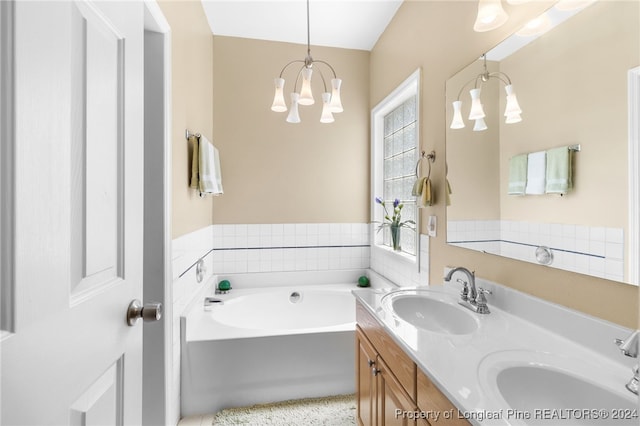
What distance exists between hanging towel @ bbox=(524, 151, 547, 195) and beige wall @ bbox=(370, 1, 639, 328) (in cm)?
30

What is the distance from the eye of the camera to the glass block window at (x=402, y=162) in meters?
2.47

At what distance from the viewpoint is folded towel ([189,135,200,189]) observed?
6.79 ft

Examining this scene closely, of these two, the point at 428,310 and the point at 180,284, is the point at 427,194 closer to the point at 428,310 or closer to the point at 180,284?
the point at 428,310

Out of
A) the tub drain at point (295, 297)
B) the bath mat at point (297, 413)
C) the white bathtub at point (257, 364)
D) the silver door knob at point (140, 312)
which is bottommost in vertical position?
the bath mat at point (297, 413)

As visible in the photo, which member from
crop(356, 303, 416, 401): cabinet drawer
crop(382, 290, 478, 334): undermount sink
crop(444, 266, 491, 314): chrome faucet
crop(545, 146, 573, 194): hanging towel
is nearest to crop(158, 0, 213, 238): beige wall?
crop(356, 303, 416, 401): cabinet drawer

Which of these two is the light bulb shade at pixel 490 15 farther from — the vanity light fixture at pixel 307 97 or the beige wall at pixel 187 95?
the beige wall at pixel 187 95

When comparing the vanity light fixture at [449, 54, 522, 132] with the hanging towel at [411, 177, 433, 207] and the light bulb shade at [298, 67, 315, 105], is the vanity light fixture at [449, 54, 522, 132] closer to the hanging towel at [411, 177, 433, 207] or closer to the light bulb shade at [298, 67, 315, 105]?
the hanging towel at [411, 177, 433, 207]

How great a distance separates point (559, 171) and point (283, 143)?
2310 mm

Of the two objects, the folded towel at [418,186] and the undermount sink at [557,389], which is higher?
the folded towel at [418,186]

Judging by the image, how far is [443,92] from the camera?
184 centimetres

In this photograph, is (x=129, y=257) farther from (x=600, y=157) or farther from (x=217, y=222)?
(x=217, y=222)

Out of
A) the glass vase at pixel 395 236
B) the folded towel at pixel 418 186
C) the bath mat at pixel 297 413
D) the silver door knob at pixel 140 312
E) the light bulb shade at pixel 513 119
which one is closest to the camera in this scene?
the silver door knob at pixel 140 312

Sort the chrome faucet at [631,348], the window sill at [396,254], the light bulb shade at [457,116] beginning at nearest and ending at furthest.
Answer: the chrome faucet at [631,348] → the light bulb shade at [457,116] → the window sill at [396,254]

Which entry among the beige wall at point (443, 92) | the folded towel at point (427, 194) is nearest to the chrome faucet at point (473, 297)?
the beige wall at point (443, 92)
